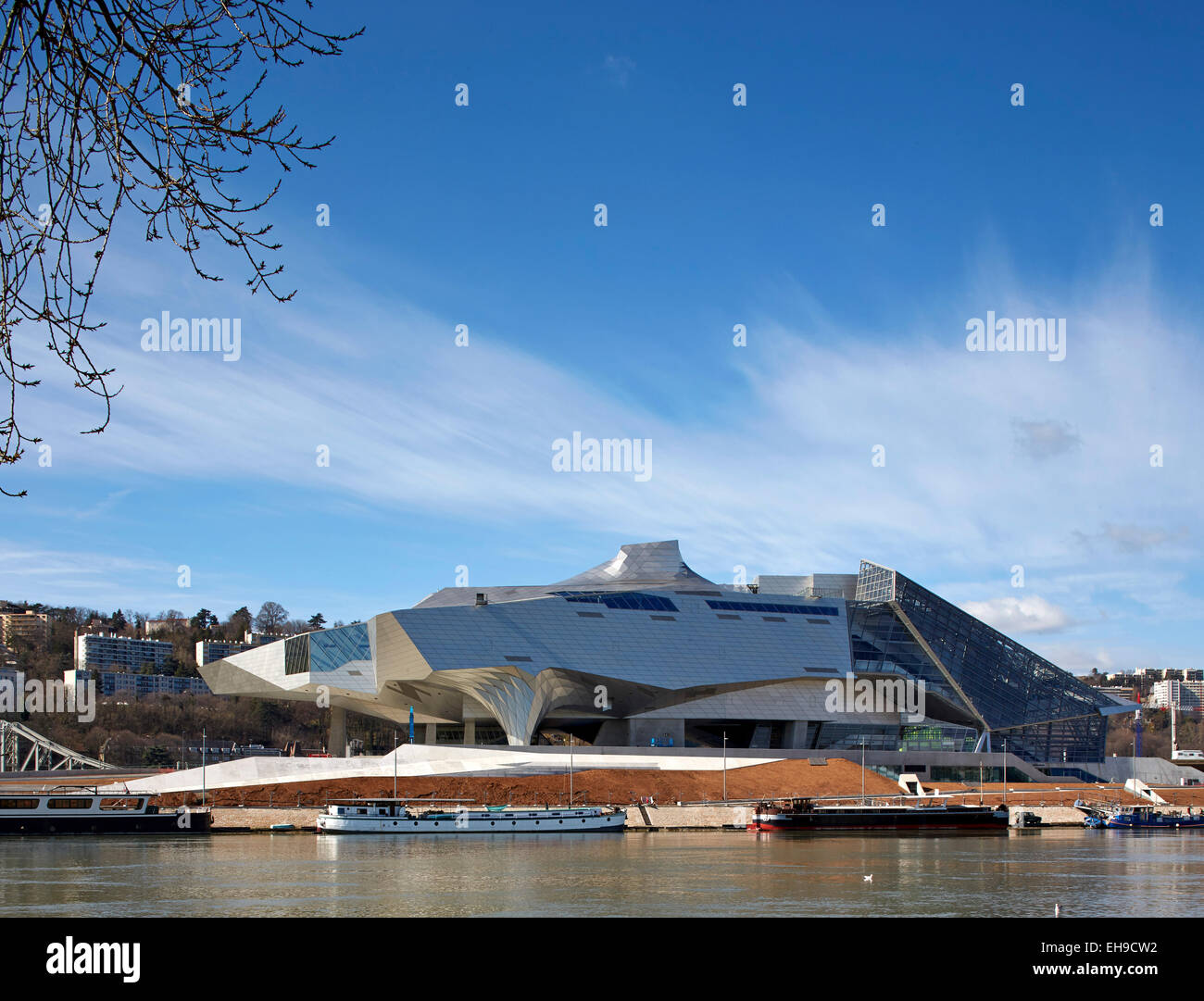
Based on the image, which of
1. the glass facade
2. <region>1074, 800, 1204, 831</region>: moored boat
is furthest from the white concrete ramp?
<region>1074, 800, 1204, 831</region>: moored boat

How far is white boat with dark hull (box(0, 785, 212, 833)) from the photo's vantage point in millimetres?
72250

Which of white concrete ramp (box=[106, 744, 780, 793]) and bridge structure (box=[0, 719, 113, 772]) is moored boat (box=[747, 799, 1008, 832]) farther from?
bridge structure (box=[0, 719, 113, 772])

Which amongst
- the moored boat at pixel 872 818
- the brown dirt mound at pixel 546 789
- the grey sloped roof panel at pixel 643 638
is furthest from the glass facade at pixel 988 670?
the moored boat at pixel 872 818

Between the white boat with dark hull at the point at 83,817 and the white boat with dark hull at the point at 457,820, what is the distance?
29.4ft

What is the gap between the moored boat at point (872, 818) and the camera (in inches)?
2852

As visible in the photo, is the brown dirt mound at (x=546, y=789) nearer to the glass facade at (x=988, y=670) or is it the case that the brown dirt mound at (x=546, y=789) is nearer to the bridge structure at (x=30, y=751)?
the glass facade at (x=988, y=670)

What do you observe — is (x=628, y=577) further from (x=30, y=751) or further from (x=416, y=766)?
(x=30, y=751)

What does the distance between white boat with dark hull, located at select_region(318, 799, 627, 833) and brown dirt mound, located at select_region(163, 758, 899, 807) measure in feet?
27.4

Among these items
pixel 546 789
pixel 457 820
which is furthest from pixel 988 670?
pixel 457 820

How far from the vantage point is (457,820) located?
68938mm

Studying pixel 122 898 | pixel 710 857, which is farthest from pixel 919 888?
pixel 122 898

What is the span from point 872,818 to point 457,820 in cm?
2446

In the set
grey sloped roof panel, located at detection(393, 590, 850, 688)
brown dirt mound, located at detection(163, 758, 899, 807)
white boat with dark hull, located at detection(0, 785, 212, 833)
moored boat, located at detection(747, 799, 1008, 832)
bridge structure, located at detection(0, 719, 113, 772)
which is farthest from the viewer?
bridge structure, located at detection(0, 719, 113, 772)
